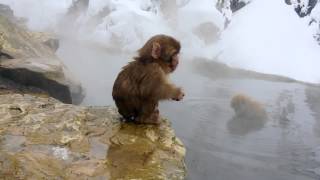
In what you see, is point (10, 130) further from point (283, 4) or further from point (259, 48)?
point (283, 4)

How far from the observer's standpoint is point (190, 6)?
55.6 feet

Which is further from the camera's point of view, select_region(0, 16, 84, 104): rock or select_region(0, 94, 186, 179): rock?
select_region(0, 16, 84, 104): rock

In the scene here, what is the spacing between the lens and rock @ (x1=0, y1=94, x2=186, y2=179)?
2613 millimetres

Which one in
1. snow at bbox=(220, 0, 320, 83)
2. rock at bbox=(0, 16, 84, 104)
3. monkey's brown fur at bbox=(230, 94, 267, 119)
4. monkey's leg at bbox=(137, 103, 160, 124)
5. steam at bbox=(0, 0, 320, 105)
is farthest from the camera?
steam at bbox=(0, 0, 320, 105)

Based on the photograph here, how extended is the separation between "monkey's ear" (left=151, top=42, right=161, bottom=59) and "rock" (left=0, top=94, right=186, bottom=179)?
1.85 feet

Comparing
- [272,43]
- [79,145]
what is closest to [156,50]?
[79,145]

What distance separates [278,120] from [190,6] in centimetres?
943

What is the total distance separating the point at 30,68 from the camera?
566cm

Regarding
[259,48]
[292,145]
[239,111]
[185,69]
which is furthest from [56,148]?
[259,48]

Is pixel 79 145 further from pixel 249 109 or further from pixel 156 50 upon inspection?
pixel 249 109

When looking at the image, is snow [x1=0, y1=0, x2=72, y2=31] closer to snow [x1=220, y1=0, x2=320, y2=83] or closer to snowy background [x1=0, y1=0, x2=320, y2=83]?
snowy background [x1=0, y1=0, x2=320, y2=83]

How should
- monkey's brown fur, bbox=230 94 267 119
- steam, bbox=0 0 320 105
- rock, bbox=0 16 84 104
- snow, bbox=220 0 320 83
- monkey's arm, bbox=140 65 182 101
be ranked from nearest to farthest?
1. monkey's arm, bbox=140 65 182 101
2. rock, bbox=0 16 84 104
3. monkey's brown fur, bbox=230 94 267 119
4. snow, bbox=220 0 320 83
5. steam, bbox=0 0 320 105

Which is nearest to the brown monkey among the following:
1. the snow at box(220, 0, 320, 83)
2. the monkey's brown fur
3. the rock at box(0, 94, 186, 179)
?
the rock at box(0, 94, 186, 179)

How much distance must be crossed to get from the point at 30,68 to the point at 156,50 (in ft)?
8.83
